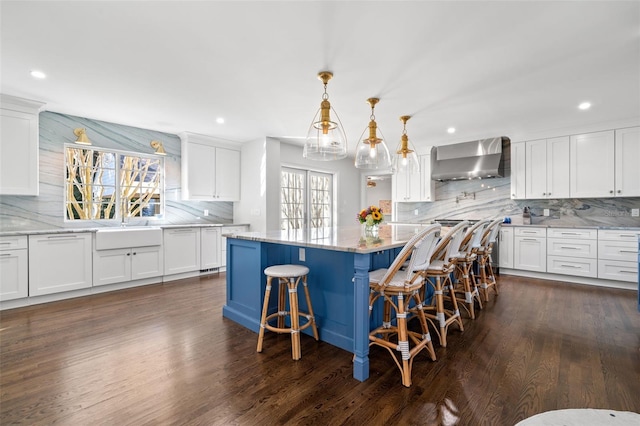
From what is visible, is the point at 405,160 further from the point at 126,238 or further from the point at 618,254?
the point at 126,238

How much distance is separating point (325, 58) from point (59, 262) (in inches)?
156

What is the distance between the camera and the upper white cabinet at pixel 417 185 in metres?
6.18

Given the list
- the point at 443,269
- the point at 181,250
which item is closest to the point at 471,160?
the point at 443,269

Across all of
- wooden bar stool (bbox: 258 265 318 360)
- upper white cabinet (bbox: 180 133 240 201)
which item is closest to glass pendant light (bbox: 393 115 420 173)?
wooden bar stool (bbox: 258 265 318 360)

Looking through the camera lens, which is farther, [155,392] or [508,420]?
[155,392]

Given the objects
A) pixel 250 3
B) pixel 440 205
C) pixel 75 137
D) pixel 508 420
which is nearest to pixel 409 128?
pixel 440 205

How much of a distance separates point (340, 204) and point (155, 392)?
5672 mm

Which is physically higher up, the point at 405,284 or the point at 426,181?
the point at 426,181

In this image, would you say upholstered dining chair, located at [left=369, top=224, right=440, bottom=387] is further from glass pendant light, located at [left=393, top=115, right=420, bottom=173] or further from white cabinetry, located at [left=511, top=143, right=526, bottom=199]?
white cabinetry, located at [left=511, top=143, right=526, bottom=199]

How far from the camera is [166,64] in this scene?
110 inches

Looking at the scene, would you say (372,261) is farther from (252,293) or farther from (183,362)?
(183,362)

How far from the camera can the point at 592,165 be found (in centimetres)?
459

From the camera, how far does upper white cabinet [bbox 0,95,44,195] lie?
3.50 metres

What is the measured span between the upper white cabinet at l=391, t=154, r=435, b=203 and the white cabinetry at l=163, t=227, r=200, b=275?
419cm
